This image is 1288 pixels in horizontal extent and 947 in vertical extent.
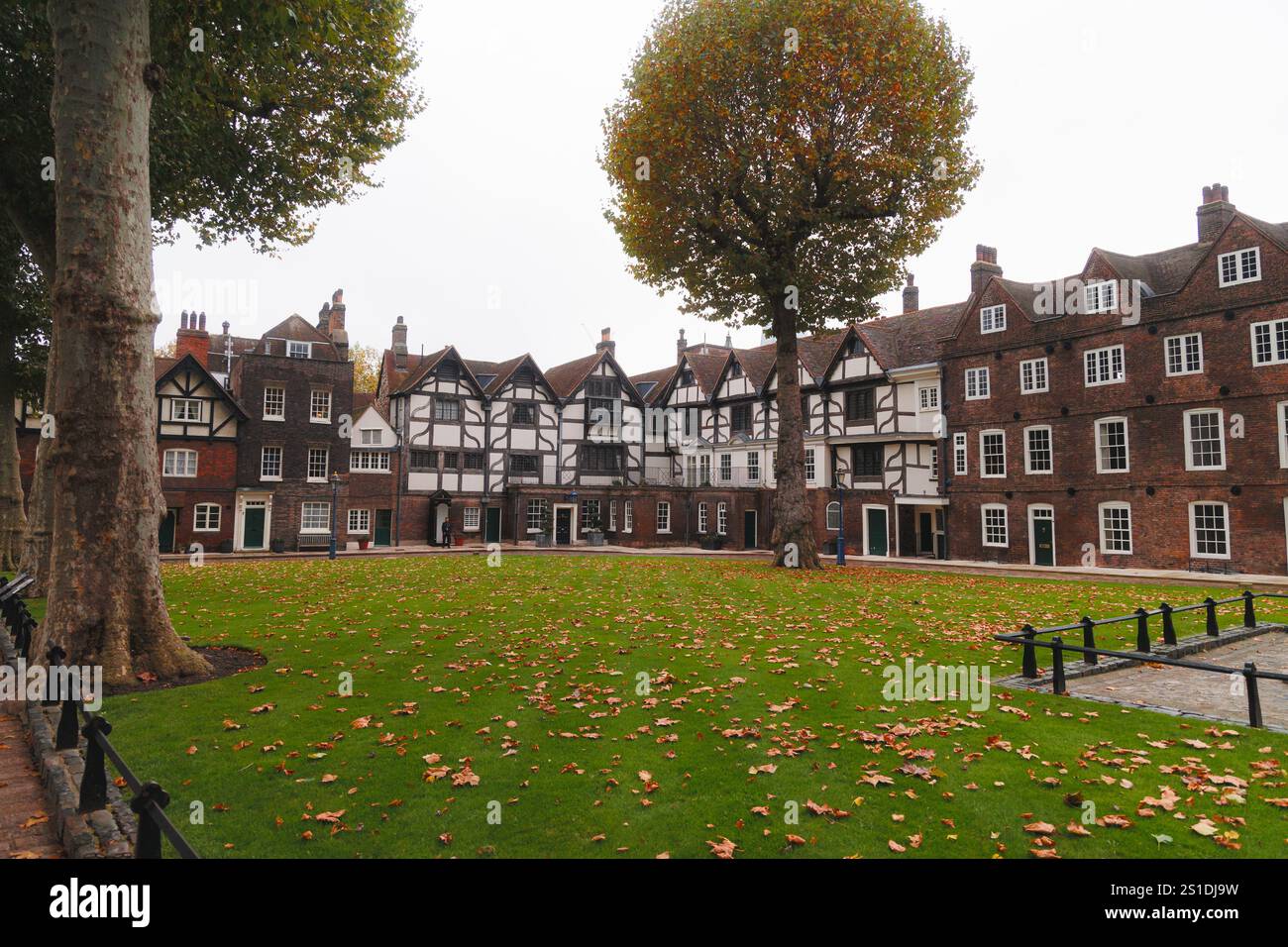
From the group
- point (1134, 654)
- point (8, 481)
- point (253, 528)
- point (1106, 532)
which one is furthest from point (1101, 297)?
point (253, 528)

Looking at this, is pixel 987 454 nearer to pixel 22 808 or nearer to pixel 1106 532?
pixel 1106 532

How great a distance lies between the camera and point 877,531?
37.4 m

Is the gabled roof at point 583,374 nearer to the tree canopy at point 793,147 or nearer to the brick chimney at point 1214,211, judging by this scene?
the tree canopy at point 793,147

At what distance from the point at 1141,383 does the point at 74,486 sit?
33.5 meters

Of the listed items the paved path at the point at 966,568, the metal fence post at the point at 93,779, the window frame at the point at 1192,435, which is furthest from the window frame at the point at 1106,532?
the metal fence post at the point at 93,779

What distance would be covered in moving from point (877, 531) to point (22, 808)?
36.2 m

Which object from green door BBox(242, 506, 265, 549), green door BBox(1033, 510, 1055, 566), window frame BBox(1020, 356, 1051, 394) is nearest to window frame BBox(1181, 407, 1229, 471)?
window frame BBox(1020, 356, 1051, 394)

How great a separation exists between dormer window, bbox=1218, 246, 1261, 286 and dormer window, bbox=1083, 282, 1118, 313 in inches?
139

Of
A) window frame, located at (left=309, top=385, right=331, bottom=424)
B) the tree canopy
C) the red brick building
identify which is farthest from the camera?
window frame, located at (left=309, top=385, right=331, bottom=424)

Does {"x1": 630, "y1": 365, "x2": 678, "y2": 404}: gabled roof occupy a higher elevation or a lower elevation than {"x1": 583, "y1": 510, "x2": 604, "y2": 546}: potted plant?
higher

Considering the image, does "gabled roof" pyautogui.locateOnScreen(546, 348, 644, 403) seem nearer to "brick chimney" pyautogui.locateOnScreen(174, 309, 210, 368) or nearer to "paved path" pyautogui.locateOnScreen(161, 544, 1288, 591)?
"paved path" pyautogui.locateOnScreen(161, 544, 1288, 591)

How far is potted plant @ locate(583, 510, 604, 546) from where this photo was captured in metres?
43.9
